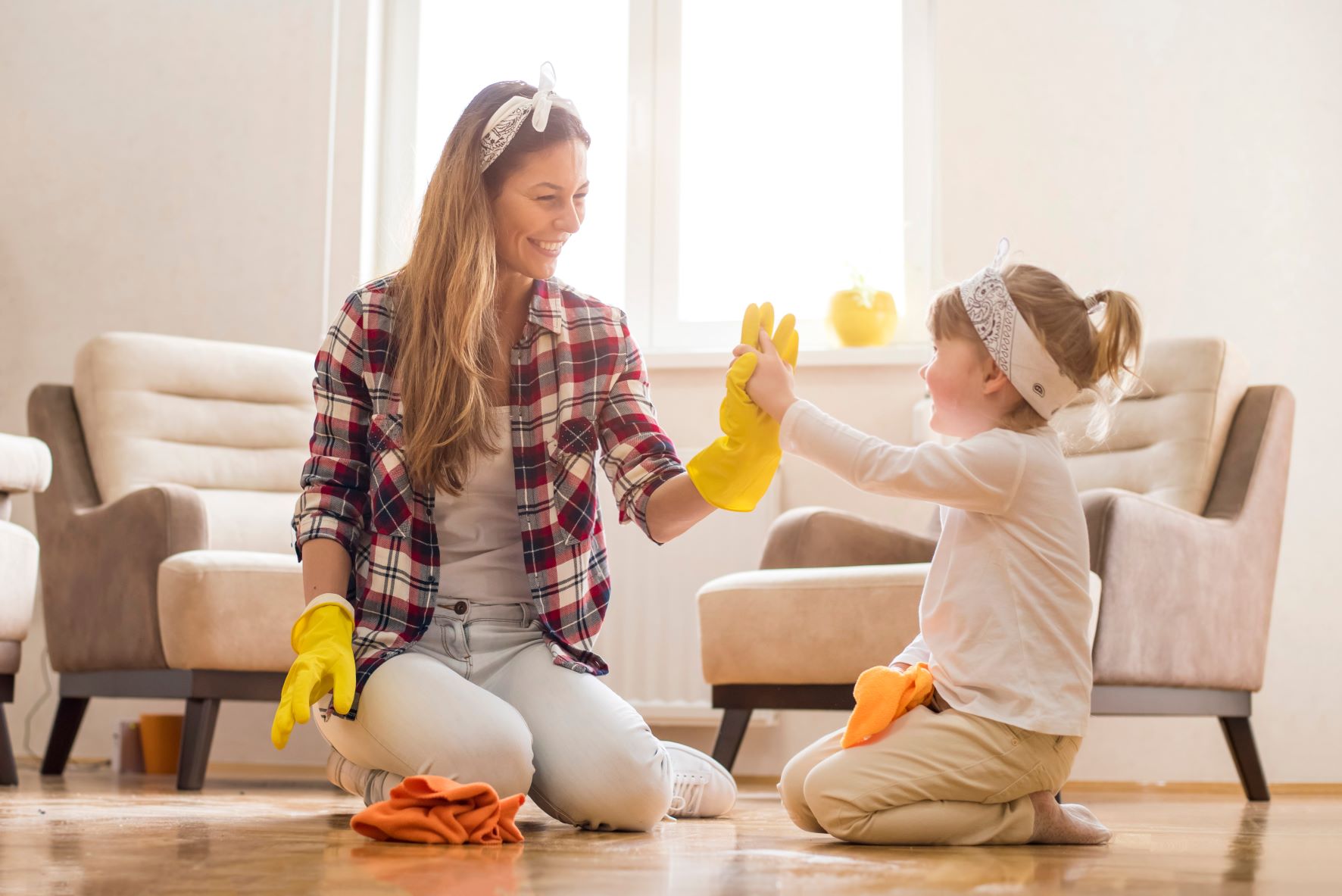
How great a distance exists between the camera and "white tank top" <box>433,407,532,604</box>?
155 centimetres

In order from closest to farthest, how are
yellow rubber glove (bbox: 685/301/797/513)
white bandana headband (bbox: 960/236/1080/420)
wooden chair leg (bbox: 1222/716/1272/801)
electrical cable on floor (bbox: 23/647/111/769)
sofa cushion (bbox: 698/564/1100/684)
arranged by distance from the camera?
1. white bandana headband (bbox: 960/236/1080/420)
2. yellow rubber glove (bbox: 685/301/797/513)
3. sofa cushion (bbox: 698/564/1100/684)
4. wooden chair leg (bbox: 1222/716/1272/801)
5. electrical cable on floor (bbox: 23/647/111/769)

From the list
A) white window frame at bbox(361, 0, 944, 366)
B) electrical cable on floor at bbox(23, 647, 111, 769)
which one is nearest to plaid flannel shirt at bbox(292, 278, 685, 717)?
white window frame at bbox(361, 0, 944, 366)

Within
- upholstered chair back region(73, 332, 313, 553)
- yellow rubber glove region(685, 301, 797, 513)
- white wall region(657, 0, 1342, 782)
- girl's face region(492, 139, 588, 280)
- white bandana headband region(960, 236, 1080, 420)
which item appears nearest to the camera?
white bandana headband region(960, 236, 1080, 420)

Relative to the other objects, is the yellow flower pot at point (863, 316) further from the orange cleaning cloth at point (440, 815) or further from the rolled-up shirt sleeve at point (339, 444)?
the orange cleaning cloth at point (440, 815)

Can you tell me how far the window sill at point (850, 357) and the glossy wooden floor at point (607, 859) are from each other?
4.79ft

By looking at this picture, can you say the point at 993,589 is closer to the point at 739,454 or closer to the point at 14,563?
the point at 739,454

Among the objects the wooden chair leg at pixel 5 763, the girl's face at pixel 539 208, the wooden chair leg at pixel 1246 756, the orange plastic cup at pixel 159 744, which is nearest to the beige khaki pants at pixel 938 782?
the girl's face at pixel 539 208

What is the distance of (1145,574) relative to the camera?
7.14ft

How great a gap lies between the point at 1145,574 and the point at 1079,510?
2.88 feet

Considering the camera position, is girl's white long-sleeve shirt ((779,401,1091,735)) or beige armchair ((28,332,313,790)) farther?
beige armchair ((28,332,313,790))

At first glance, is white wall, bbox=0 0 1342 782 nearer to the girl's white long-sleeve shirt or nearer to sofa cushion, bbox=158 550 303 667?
sofa cushion, bbox=158 550 303 667

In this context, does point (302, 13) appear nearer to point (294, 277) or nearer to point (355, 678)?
point (294, 277)

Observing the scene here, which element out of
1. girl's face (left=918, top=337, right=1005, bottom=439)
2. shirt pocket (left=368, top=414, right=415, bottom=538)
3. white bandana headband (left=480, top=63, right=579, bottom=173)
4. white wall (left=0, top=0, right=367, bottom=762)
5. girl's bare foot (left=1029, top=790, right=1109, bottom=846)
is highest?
white wall (left=0, top=0, right=367, bottom=762)

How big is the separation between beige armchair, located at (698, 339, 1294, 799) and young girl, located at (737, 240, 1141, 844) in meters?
0.69
